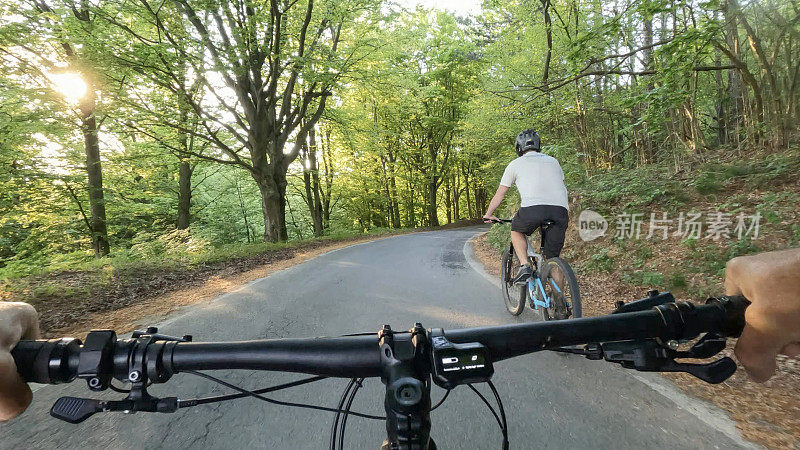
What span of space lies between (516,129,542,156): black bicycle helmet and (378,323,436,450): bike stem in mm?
3763

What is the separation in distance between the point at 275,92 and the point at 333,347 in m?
14.0

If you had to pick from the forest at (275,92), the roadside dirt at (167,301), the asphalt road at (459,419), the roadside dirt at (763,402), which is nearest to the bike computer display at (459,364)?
the asphalt road at (459,419)

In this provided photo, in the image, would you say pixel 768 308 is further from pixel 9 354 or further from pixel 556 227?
pixel 556 227

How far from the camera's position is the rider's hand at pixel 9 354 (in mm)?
735

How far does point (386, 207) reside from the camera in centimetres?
3259

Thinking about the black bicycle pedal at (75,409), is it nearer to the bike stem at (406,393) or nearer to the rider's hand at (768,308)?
the bike stem at (406,393)

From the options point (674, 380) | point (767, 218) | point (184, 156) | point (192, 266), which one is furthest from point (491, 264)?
point (184, 156)

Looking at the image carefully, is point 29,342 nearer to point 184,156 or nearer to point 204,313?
point 204,313

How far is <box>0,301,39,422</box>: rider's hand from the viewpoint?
0.73 meters

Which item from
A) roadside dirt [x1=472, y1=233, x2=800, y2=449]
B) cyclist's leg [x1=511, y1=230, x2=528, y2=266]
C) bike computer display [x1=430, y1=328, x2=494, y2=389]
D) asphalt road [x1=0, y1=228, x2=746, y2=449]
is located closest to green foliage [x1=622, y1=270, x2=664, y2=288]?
roadside dirt [x1=472, y1=233, x2=800, y2=449]

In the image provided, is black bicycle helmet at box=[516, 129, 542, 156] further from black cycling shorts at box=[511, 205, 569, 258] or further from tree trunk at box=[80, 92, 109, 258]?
tree trunk at box=[80, 92, 109, 258]

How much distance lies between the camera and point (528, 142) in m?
4.11

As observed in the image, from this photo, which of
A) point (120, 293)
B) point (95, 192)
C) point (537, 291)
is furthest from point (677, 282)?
point (95, 192)

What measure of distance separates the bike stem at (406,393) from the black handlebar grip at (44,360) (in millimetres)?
723
